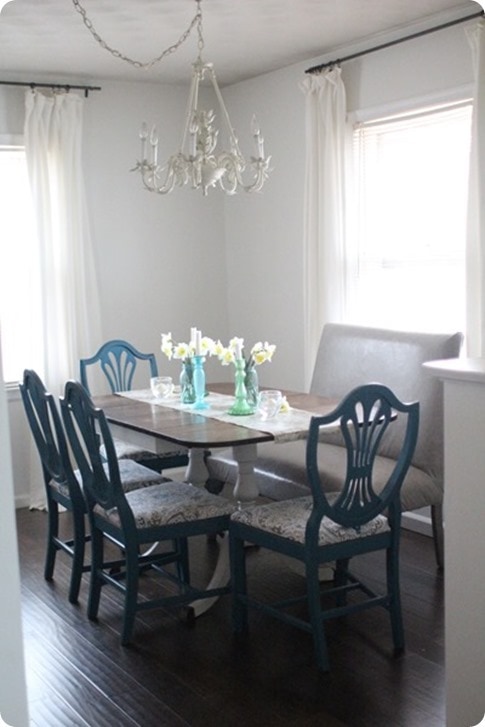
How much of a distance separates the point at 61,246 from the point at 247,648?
2.95m

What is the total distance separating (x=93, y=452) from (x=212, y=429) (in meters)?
0.47

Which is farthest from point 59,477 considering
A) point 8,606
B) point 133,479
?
point 8,606

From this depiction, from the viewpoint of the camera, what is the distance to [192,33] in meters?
4.55

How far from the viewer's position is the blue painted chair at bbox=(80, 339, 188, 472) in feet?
14.9

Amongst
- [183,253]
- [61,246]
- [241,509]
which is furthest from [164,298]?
[241,509]

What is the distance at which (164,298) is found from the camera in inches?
236

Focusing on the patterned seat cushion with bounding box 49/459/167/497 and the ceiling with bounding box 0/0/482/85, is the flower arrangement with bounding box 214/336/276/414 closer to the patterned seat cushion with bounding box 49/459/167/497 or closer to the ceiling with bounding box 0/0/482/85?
the patterned seat cushion with bounding box 49/459/167/497

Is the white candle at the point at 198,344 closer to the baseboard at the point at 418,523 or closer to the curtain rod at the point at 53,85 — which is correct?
the baseboard at the point at 418,523

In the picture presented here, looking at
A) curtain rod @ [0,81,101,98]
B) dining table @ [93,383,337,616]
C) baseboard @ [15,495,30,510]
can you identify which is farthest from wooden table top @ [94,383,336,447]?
curtain rod @ [0,81,101,98]

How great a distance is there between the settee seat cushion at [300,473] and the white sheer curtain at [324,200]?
3.33 feet

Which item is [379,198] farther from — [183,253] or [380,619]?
[380,619]

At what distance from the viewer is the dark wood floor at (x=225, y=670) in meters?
2.85

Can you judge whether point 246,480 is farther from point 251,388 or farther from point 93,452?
point 93,452

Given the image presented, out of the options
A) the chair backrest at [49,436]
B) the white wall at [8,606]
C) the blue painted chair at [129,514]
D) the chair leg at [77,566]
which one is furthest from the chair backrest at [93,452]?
the white wall at [8,606]
